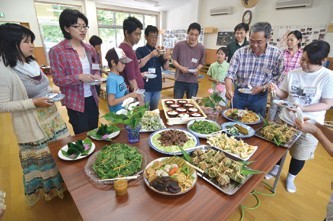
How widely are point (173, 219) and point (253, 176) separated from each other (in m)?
0.56

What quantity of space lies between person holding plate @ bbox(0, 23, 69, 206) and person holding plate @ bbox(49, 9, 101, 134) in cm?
15

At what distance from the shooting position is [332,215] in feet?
3.00

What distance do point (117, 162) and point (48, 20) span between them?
8.72 metres

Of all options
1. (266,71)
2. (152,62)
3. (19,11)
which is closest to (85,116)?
(152,62)

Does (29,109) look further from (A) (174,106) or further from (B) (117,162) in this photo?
(A) (174,106)

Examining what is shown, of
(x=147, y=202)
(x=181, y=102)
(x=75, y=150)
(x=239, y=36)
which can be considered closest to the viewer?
(x=147, y=202)

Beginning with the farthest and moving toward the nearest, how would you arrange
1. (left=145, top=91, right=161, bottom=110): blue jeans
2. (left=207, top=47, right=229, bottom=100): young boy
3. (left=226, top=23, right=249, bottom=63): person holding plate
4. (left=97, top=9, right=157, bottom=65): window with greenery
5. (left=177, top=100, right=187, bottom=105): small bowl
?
(left=97, top=9, right=157, bottom=65): window with greenery
(left=207, top=47, right=229, bottom=100): young boy
(left=226, top=23, right=249, bottom=63): person holding plate
(left=145, top=91, right=161, bottom=110): blue jeans
(left=177, top=100, right=187, bottom=105): small bowl

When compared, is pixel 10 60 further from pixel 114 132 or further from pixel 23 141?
pixel 114 132

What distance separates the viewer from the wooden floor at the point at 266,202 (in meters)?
1.67

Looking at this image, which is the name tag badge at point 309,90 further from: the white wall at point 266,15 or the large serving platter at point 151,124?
the white wall at point 266,15

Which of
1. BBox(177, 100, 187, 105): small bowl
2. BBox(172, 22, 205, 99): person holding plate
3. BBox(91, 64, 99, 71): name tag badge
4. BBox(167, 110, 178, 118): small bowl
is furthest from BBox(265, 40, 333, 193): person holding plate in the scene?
BBox(91, 64, 99, 71): name tag badge

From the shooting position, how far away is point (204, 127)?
4.95 feet

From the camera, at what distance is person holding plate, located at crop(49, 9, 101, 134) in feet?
5.07

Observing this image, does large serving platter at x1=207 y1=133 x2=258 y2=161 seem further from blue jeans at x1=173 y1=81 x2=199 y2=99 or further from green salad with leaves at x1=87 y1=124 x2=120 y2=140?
blue jeans at x1=173 y1=81 x2=199 y2=99
